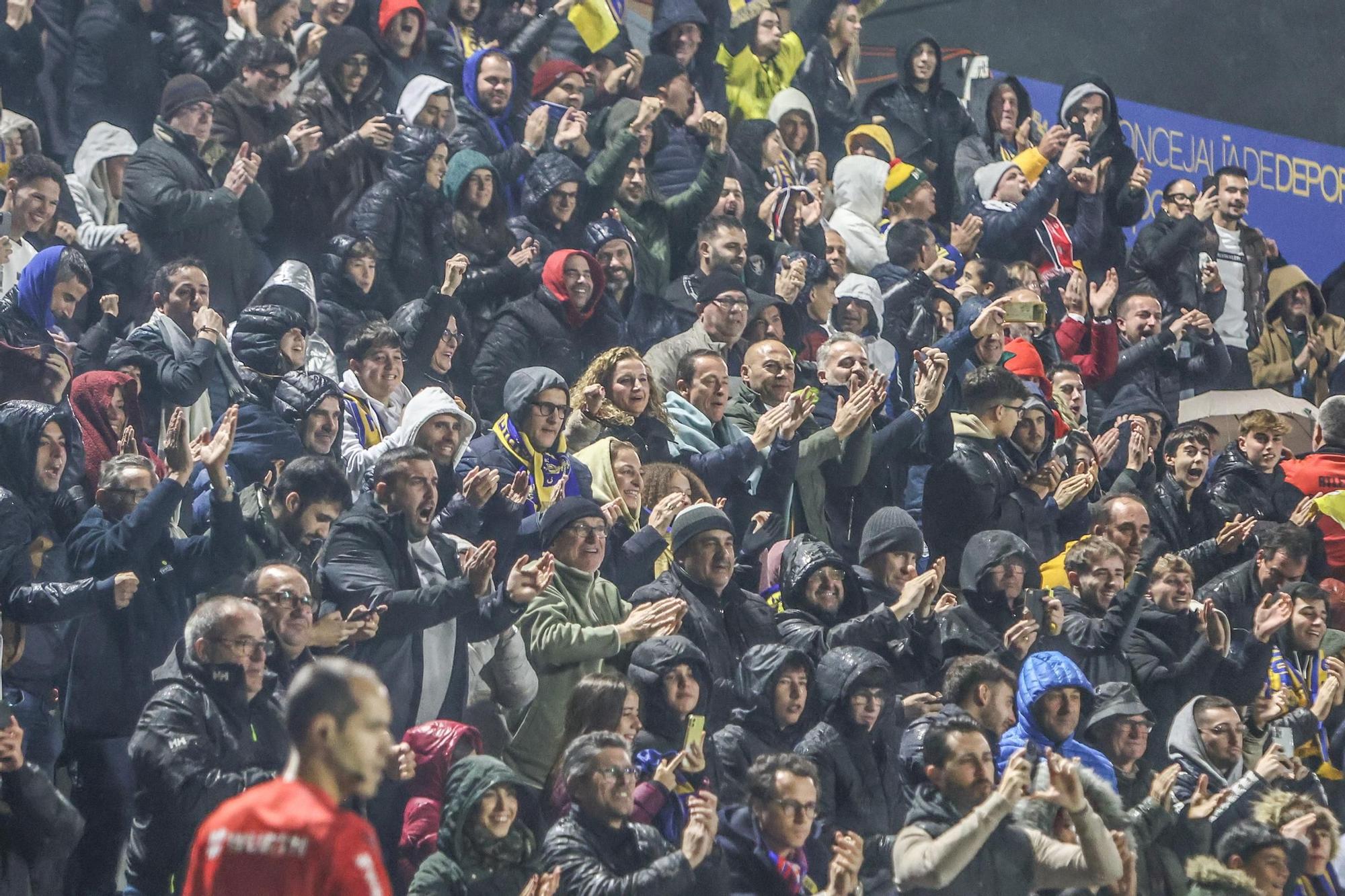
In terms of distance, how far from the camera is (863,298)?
9.95 metres

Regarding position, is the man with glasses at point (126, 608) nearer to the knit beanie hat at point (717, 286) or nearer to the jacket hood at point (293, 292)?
the jacket hood at point (293, 292)

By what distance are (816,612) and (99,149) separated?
3255mm

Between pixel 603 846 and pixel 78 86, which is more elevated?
pixel 78 86

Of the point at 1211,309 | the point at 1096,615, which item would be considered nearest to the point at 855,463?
the point at 1096,615

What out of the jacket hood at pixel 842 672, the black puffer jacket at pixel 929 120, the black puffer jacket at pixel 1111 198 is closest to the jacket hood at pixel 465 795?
the jacket hood at pixel 842 672

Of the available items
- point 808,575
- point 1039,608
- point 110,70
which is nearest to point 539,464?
point 808,575

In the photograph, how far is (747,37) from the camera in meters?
11.7

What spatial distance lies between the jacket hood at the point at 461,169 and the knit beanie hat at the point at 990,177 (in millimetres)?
3415

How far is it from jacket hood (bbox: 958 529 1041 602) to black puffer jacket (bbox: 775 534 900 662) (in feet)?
1.96

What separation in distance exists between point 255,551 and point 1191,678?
12.2 ft

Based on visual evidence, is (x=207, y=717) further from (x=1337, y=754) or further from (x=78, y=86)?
(x=1337, y=754)

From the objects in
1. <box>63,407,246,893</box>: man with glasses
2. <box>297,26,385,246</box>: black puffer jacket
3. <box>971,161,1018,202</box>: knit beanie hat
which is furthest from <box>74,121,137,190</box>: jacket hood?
<box>971,161,1018,202</box>: knit beanie hat

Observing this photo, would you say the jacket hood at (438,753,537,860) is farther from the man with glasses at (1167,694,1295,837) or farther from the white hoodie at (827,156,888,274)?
the white hoodie at (827,156,888,274)

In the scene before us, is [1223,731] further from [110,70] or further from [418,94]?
[110,70]
